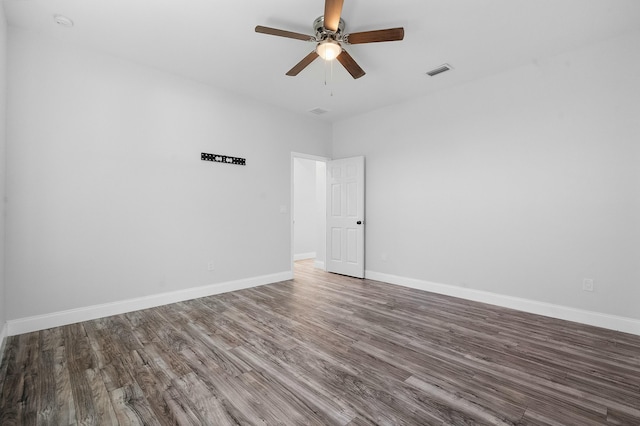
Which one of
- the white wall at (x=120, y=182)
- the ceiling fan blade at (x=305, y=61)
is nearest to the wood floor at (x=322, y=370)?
the white wall at (x=120, y=182)

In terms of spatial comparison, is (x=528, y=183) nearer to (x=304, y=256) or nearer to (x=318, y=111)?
(x=318, y=111)

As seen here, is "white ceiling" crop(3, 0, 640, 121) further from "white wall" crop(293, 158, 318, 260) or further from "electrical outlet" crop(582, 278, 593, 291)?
"white wall" crop(293, 158, 318, 260)

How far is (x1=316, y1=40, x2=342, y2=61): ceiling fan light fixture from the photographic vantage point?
259 cm

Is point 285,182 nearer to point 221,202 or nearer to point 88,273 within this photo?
point 221,202

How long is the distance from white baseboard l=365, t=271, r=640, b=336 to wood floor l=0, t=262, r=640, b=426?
149 mm

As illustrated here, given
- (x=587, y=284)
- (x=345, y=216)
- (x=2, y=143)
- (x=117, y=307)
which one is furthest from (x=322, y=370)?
(x=345, y=216)

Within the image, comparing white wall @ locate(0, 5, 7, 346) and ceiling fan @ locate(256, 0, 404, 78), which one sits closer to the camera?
ceiling fan @ locate(256, 0, 404, 78)

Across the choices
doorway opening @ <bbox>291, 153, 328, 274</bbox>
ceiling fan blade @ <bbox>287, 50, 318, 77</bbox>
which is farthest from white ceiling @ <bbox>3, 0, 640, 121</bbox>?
doorway opening @ <bbox>291, 153, 328, 274</bbox>

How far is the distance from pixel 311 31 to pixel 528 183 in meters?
3.05

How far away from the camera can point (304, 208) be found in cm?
764

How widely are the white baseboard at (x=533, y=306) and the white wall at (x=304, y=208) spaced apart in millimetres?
3160

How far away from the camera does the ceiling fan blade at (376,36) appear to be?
7.68ft

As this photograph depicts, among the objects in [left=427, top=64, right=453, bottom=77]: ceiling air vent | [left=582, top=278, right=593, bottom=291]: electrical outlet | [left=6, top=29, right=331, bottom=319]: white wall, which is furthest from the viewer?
[left=427, top=64, right=453, bottom=77]: ceiling air vent

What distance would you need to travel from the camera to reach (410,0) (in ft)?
7.95
